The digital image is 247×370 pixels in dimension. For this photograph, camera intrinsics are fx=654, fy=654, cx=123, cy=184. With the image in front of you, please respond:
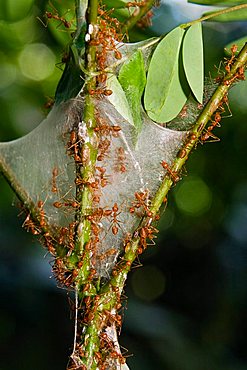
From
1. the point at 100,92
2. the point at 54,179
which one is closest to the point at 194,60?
the point at 100,92

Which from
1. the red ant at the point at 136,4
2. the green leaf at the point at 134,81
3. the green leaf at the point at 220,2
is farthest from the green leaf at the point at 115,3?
the green leaf at the point at 134,81

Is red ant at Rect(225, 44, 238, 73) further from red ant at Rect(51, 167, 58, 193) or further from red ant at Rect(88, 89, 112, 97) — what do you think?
red ant at Rect(51, 167, 58, 193)

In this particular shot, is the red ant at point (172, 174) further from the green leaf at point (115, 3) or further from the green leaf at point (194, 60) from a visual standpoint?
the green leaf at point (115, 3)

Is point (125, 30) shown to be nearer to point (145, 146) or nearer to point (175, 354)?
point (145, 146)

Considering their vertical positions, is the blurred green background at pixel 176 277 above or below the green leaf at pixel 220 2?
below

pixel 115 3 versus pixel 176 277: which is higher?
pixel 115 3

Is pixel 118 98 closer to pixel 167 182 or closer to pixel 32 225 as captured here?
pixel 167 182
